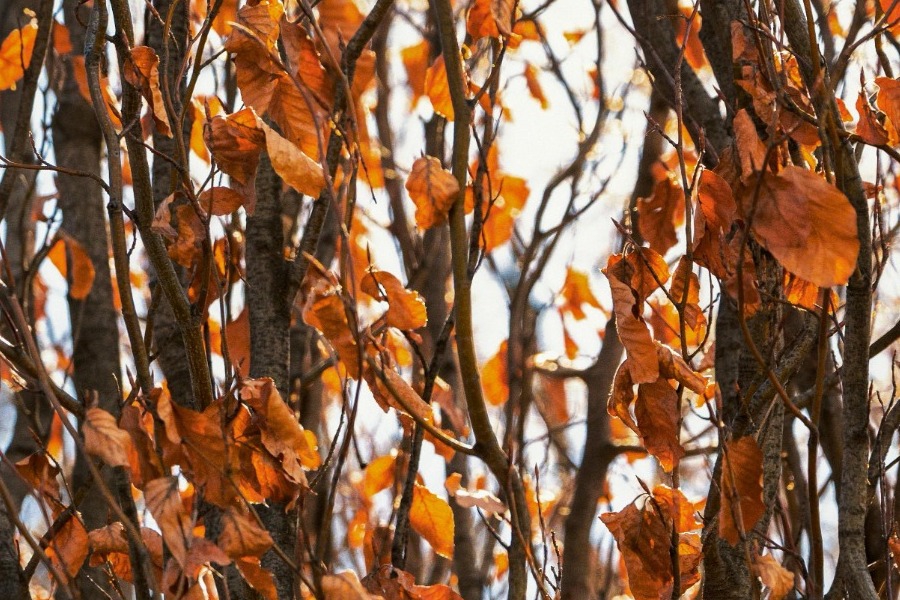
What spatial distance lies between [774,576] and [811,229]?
1.18 feet

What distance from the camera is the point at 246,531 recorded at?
37.9 inches

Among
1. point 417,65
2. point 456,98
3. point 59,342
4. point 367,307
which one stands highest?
point 417,65

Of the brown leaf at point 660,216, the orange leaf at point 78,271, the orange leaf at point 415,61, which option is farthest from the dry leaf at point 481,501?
the orange leaf at point 415,61

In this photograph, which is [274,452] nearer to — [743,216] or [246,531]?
[246,531]

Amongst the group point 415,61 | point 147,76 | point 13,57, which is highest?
point 415,61

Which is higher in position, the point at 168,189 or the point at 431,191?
the point at 168,189

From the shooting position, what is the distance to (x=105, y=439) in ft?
3.10

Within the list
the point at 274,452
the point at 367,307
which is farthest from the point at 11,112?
the point at 274,452

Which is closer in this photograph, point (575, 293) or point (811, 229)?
point (811, 229)

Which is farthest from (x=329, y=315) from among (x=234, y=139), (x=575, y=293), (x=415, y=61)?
(x=575, y=293)

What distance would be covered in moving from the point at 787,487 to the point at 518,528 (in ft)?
3.70

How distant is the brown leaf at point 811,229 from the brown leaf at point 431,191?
316mm

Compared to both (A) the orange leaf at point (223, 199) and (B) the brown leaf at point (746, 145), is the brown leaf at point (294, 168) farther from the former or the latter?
(B) the brown leaf at point (746, 145)

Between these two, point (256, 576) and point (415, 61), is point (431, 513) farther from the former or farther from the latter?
point (415, 61)
